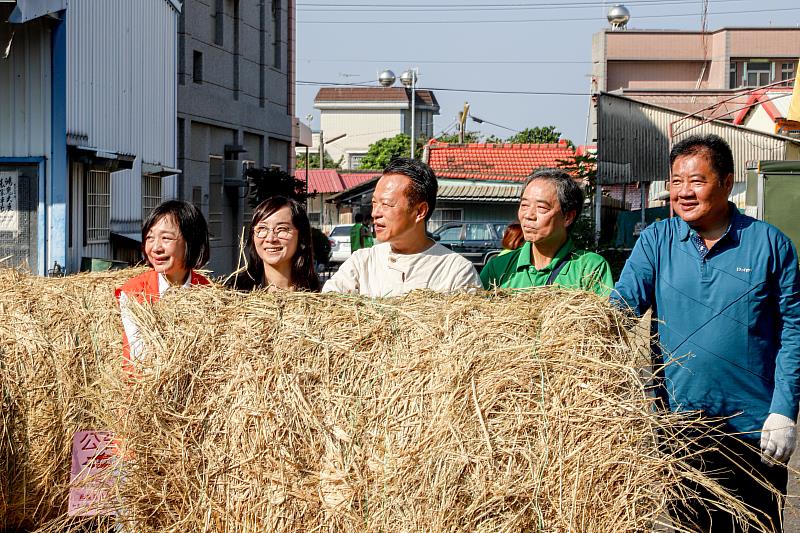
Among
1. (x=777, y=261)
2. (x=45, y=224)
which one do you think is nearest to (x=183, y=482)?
(x=777, y=261)

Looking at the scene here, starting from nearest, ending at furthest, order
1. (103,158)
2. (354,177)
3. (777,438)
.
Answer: (777,438) < (103,158) < (354,177)

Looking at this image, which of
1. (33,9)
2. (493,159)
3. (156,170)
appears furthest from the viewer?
(493,159)

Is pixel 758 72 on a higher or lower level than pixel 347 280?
higher

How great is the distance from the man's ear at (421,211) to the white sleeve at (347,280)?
0.35 metres

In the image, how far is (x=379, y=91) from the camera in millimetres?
85750

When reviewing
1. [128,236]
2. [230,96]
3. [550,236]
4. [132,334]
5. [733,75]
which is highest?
[733,75]

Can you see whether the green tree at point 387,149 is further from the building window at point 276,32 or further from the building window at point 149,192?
the building window at point 149,192

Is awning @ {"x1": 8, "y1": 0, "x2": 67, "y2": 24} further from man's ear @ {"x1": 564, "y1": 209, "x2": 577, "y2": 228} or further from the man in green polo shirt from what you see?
man's ear @ {"x1": 564, "y1": 209, "x2": 577, "y2": 228}

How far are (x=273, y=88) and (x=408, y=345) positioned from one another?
25.6 m

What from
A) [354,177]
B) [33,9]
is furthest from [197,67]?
[354,177]

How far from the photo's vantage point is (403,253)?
14.3ft

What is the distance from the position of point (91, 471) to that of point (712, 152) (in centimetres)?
297

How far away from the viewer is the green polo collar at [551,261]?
4410 millimetres

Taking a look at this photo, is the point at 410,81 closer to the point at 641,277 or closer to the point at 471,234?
the point at 471,234
